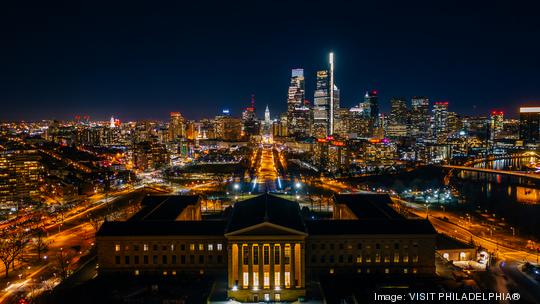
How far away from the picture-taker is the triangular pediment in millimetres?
28734

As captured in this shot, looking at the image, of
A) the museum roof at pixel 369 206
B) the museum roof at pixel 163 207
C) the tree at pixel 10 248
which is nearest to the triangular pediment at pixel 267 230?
the museum roof at pixel 369 206

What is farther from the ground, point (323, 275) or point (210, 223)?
point (210, 223)

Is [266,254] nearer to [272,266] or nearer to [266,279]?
[272,266]

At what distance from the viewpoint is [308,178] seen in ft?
298

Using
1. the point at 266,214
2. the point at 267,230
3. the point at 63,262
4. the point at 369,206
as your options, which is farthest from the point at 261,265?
the point at 63,262

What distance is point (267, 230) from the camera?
28.8 metres

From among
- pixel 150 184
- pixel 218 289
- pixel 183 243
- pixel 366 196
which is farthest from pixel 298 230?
pixel 150 184

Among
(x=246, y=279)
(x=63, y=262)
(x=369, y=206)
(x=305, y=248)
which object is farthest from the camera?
(x=369, y=206)

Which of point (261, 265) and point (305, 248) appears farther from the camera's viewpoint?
point (305, 248)

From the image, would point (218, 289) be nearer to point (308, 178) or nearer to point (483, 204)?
point (483, 204)

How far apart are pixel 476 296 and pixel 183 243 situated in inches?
750

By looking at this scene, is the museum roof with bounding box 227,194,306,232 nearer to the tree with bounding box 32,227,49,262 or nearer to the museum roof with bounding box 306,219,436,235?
the museum roof with bounding box 306,219,436,235

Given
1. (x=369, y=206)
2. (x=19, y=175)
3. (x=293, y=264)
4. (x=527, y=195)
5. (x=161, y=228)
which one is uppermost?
(x=19, y=175)

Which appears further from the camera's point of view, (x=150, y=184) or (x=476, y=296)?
(x=150, y=184)
